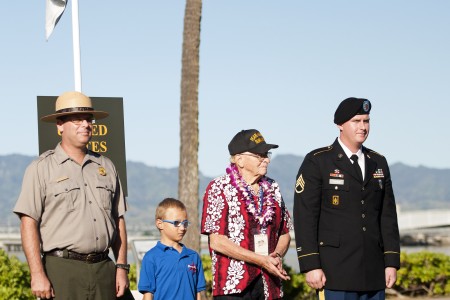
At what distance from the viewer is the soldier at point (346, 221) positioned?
6766 millimetres

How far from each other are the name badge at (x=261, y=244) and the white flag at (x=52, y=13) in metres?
5.50

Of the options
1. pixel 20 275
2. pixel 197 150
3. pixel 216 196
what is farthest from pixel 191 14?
pixel 216 196

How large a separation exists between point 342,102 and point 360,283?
49.1 inches

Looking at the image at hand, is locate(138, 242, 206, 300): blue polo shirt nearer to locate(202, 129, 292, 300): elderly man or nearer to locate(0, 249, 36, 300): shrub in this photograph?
locate(202, 129, 292, 300): elderly man

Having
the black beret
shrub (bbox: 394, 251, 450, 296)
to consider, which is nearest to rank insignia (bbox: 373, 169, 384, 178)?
the black beret

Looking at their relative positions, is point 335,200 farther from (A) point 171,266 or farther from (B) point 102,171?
(B) point 102,171

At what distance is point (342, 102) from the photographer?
6.95 metres

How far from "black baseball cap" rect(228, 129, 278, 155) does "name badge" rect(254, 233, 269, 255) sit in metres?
0.61

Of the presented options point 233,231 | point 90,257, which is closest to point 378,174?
point 233,231

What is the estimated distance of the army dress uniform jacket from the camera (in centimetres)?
677

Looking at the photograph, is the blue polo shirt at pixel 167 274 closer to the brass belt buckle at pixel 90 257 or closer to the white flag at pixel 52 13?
the brass belt buckle at pixel 90 257

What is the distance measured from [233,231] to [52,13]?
5.57 metres

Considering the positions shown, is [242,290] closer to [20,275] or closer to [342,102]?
[342,102]

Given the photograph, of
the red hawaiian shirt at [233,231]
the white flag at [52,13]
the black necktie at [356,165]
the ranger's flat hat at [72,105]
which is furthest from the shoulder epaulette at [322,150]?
the white flag at [52,13]
